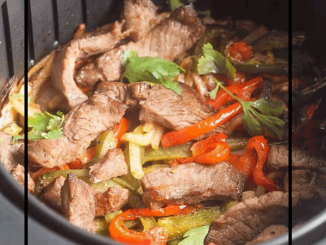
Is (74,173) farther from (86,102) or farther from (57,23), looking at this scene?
(57,23)

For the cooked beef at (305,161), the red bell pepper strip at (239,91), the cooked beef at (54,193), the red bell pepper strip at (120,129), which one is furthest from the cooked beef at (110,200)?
the cooked beef at (305,161)

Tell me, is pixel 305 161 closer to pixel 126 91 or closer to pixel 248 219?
pixel 248 219

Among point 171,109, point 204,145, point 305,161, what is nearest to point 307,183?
point 305,161

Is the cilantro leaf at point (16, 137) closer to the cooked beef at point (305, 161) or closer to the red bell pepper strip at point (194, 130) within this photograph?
the red bell pepper strip at point (194, 130)

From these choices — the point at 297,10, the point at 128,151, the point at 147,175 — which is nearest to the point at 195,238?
the point at 147,175

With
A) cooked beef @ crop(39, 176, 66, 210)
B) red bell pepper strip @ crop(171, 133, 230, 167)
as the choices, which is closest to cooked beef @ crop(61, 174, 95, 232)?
cooked beef @ crop(39, 176, 66, 210)
